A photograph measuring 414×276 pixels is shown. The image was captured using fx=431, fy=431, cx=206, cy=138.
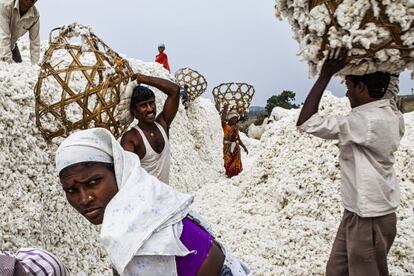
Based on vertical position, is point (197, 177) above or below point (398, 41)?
below

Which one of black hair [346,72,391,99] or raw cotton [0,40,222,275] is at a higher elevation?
black hair [346,72,391,99]

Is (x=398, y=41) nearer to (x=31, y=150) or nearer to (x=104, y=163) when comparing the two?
(x=104, y=163)

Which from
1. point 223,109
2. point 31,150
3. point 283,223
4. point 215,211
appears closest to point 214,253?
point 31,150

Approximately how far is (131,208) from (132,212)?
1 cm

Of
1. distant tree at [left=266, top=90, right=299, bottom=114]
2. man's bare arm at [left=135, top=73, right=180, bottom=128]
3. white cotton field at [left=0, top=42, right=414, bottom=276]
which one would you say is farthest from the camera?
distant tree at [left=266, top=90, right=299, bottom=114]

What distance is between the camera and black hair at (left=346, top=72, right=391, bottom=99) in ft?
6.89

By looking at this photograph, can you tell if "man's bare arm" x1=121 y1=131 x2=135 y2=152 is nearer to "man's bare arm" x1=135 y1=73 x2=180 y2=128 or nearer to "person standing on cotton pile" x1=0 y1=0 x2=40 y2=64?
"man's bare arm" x1=135 y1=73 x2=180 y2=128

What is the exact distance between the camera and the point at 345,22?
1.71 meters

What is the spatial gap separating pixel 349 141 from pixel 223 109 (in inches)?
285

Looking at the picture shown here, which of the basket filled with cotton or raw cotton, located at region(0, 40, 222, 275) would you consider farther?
raw cotton, located at region(0, 40, 222, 275)

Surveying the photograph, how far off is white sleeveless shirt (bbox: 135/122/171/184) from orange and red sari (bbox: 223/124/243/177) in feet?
16.0

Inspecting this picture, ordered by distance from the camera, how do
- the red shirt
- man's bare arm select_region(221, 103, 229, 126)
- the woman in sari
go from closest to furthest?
the woman in sari
man's bare arm select_region(221, 103, 229, 126)
the red shirt

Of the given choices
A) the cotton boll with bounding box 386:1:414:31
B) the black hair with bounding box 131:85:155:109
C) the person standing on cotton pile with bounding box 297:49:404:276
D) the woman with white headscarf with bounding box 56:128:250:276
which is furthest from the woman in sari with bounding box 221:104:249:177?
the woman with white headscarf with bounding box 56:128:250:276

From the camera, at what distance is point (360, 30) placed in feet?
5.60
